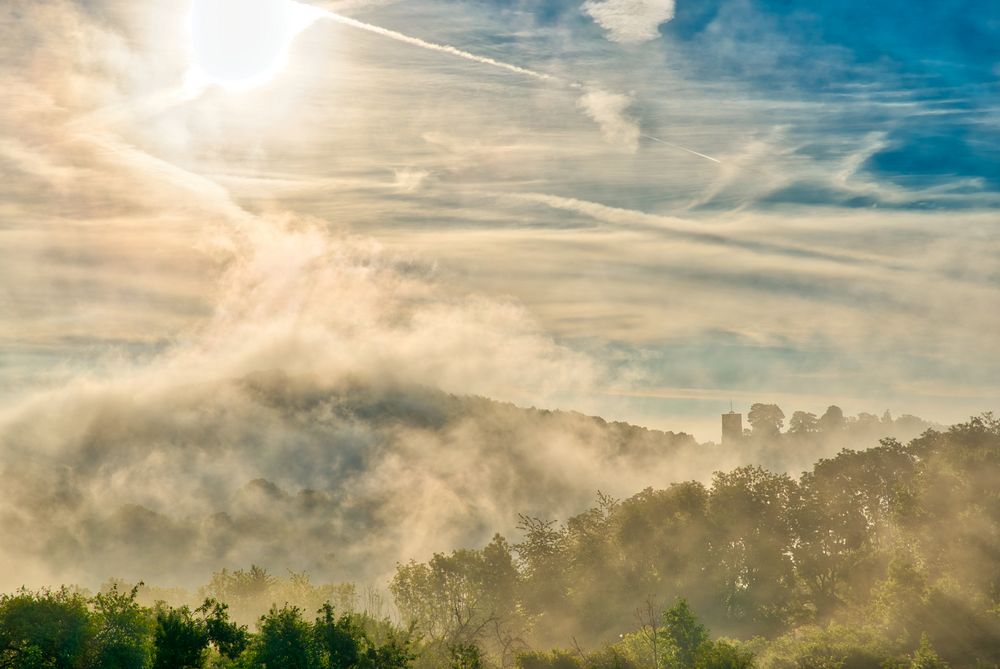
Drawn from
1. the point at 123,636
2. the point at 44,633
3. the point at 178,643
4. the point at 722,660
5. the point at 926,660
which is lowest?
the point at 926,660

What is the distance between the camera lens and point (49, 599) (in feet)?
200

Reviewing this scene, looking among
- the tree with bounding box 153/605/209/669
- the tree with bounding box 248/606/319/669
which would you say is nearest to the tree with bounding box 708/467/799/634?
the tree with bounding box 248/606/319/669

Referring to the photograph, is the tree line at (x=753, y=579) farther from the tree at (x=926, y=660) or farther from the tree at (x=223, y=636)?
the tree at (x=223, y=636)

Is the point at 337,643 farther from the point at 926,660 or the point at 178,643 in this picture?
the point at 926,660

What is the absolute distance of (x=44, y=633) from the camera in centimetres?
5912

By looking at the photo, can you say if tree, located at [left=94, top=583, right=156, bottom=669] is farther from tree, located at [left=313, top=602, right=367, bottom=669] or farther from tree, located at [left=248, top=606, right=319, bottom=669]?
tree, located at [left=313, top=602, right=367, bottom=669]

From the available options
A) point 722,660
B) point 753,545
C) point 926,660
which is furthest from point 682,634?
point 753,545

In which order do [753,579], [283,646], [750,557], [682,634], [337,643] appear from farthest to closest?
[750,557] < [753,579] < [682,634] < [337,643] < [283,646]

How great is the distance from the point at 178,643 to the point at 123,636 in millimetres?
4198

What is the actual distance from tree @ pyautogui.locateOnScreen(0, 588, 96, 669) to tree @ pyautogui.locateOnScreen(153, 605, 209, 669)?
4828mm

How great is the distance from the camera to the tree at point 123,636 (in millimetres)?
59875

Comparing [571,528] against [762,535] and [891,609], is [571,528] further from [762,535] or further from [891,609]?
[891,609]

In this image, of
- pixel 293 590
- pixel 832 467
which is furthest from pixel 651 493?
pixel 293 590

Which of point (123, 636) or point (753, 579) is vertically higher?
Answer: point (753, 579)
